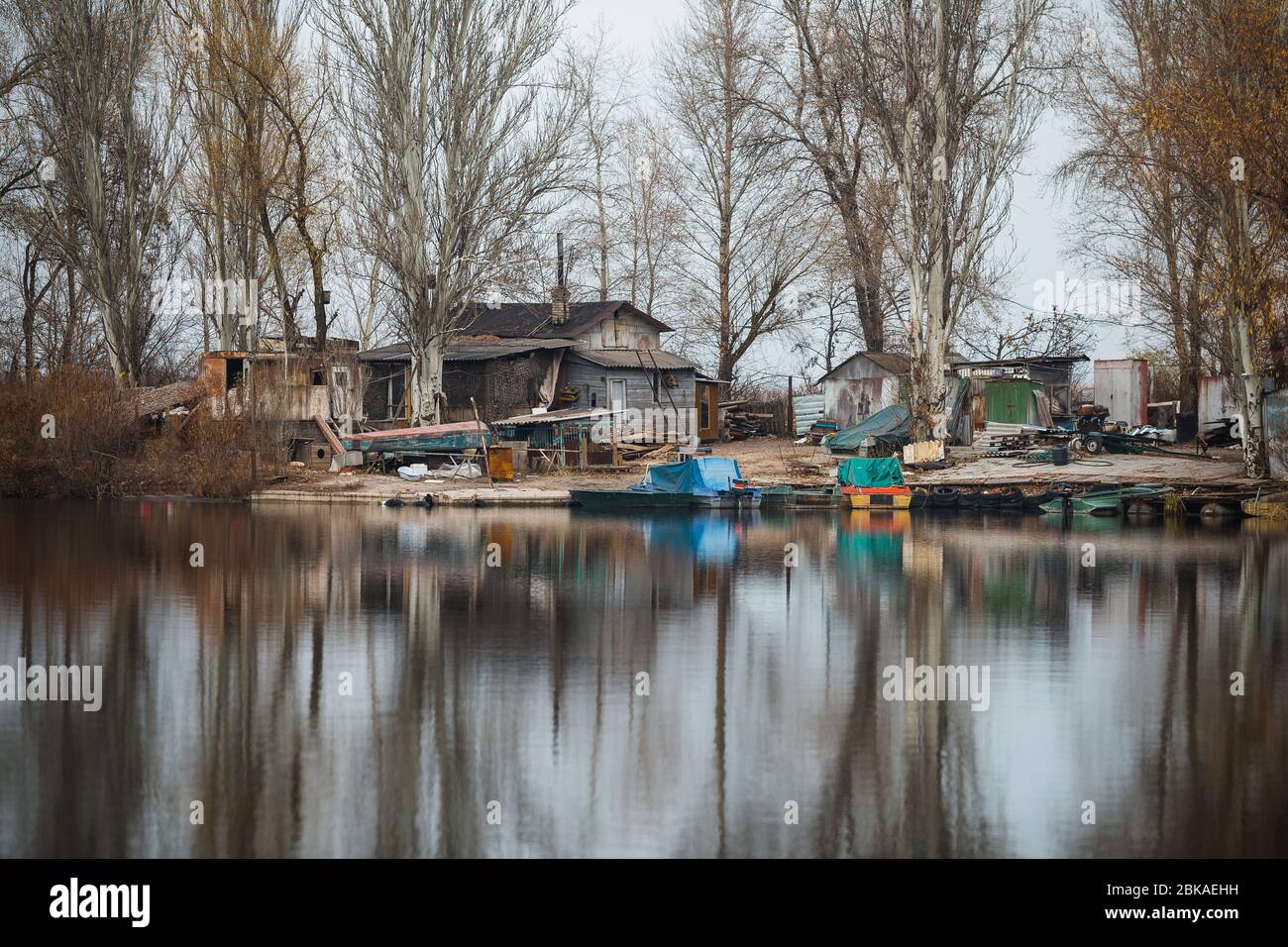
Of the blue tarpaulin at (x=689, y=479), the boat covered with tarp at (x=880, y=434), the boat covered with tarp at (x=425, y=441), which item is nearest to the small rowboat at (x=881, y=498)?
the blue tarpaulin at (x=689, y=479)

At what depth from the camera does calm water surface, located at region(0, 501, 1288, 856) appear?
22.5 feet

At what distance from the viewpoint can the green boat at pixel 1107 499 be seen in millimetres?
32094

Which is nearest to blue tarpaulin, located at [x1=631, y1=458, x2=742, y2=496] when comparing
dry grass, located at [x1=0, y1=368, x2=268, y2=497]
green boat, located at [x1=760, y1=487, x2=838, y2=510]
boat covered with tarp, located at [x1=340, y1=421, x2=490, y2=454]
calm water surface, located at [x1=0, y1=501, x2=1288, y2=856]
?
green boat, located at [x1=760, y1=487, x2=838, y2=510]

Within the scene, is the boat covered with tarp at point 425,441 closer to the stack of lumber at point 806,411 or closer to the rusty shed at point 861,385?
the rusty shed at point 861,385

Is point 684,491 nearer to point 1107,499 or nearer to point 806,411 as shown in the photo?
point 1107,499

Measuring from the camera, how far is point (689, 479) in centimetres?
3375

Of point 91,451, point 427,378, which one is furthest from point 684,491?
point 91,451

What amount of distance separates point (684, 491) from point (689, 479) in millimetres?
385

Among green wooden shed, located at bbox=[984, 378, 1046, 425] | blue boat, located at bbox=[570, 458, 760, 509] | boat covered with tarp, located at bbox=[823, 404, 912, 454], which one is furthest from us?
green wooden shed, located at bbox=[984, 378, 1046, 425]

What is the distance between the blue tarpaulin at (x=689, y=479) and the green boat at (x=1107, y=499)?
8351 mm

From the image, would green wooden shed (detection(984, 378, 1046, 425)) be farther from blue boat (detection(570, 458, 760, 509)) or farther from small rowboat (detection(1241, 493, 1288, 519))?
blue boat (detection(570, 458, 760, 509))
